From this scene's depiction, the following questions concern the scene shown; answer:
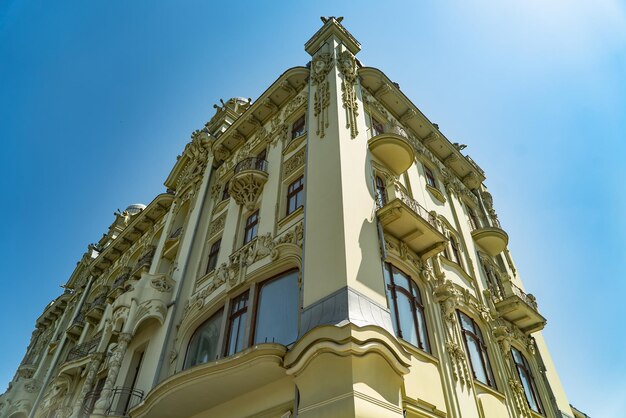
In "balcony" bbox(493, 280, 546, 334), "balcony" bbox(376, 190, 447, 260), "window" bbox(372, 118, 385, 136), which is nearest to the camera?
"balcony" bbox(376, 190, 447, 260)

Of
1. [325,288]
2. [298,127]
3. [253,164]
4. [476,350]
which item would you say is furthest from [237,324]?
[298,127]

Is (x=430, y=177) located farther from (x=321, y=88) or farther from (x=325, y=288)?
(x=325, y=288)

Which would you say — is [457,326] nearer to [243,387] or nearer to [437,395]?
[437,395]

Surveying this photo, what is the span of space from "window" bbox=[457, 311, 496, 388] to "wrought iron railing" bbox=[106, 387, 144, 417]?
9635mm

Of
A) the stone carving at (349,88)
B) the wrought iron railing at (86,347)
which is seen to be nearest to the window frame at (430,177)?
the stone carving at (349,88)

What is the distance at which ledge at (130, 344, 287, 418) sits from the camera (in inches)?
314

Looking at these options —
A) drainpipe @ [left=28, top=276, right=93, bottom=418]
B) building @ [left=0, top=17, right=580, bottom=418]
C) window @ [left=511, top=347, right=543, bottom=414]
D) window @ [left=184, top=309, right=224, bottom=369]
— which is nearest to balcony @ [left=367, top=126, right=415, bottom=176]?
building @ [left=0, top=17, right=580, bottom=418]

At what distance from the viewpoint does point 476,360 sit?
37.7 feet

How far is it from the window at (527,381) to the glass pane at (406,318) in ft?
19.5

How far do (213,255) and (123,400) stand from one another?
5338mm

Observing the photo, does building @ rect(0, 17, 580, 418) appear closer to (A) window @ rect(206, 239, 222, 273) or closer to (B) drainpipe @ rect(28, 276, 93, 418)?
(A) window @ rect(206, 239, 222, 273)

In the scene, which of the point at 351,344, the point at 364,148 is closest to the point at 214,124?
the point at 364,148

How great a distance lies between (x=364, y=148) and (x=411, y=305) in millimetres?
4864

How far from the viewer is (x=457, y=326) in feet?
37.1
